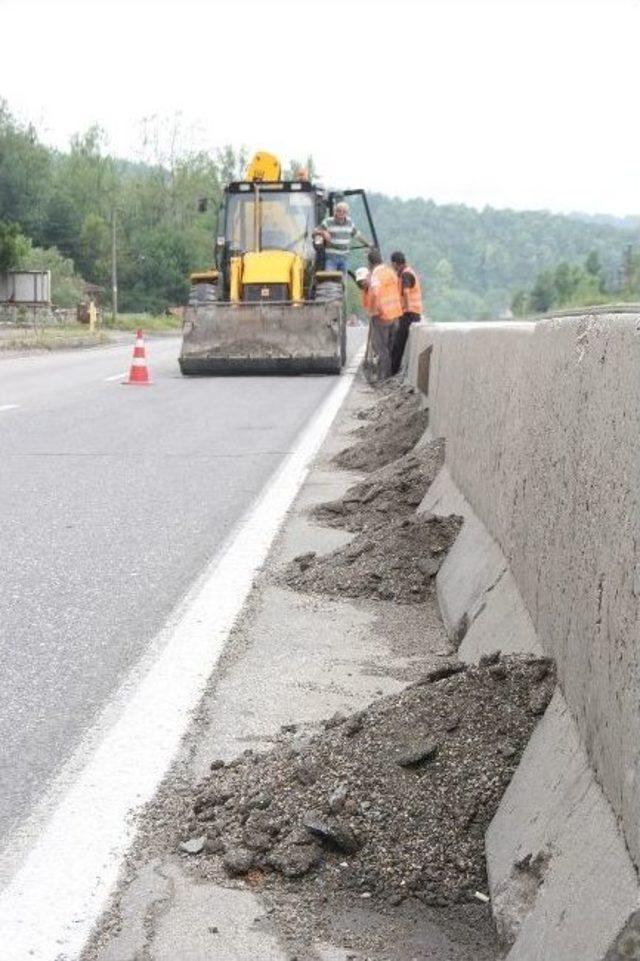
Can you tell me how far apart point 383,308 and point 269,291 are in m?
4.05

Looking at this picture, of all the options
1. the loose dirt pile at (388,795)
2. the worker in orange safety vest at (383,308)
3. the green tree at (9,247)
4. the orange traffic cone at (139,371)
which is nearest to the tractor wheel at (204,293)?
the orange traffic cone at (139,371)

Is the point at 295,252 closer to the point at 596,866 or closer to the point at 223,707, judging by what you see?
the point at 223,707

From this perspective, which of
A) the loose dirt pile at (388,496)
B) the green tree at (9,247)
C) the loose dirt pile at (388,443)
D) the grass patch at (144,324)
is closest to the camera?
the loose dirt pile at (388,496)

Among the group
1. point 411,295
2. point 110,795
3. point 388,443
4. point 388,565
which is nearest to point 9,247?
point 411,295

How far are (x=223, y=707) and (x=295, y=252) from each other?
1933 centimetres

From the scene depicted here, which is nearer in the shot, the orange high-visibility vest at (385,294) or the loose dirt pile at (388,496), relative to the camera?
the loose dirt pile at (388,496)

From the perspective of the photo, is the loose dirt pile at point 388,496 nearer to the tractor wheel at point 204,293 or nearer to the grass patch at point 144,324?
the tractor wheel at point 204,293

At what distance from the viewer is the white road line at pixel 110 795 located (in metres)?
2.66

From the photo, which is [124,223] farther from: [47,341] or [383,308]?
[383,308]

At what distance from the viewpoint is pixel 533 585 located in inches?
142

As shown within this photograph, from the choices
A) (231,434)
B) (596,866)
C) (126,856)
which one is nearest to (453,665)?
(126,856)

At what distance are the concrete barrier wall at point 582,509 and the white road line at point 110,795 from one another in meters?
1.00

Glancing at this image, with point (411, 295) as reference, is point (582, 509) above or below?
above

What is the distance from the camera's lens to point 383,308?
18578 mm
